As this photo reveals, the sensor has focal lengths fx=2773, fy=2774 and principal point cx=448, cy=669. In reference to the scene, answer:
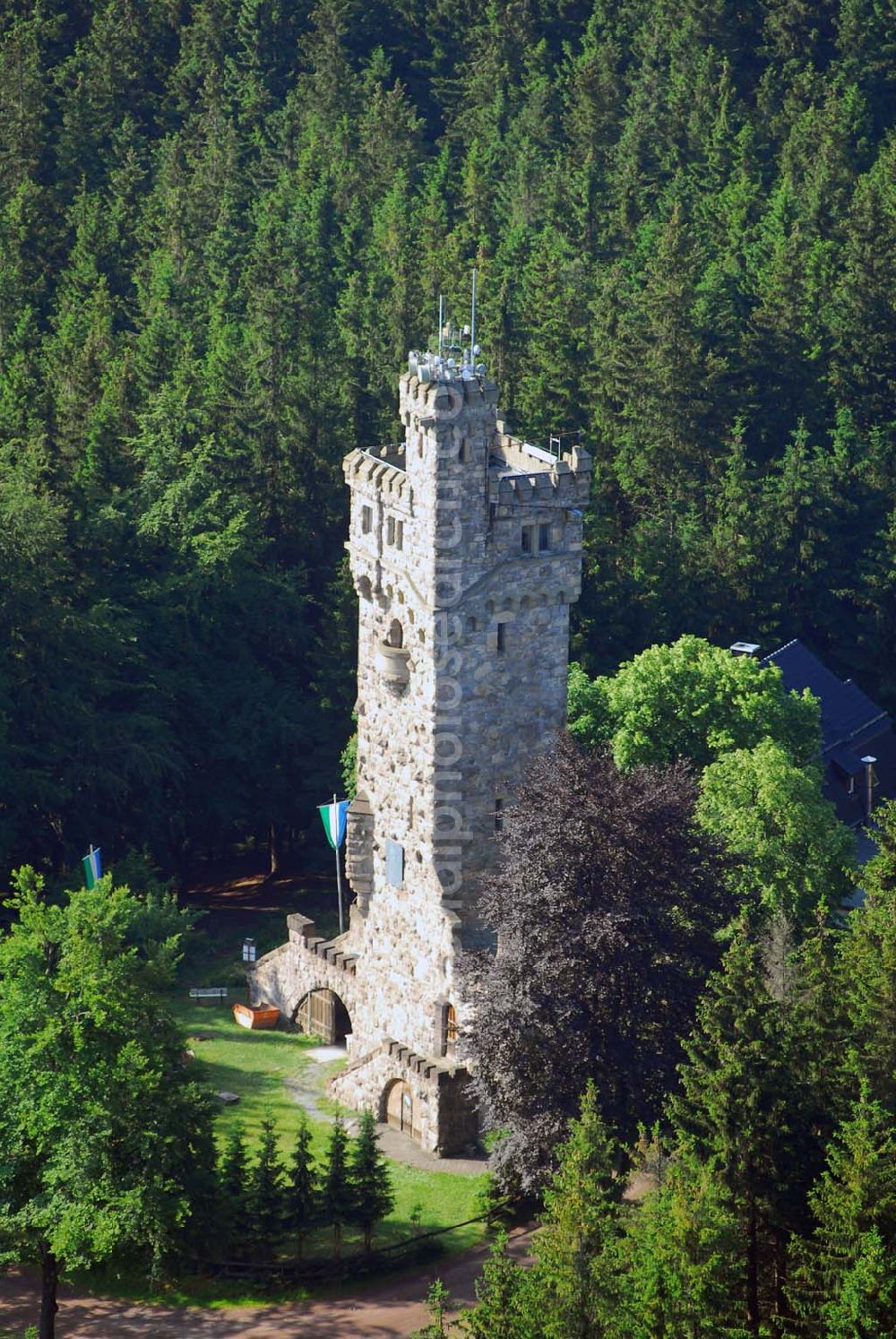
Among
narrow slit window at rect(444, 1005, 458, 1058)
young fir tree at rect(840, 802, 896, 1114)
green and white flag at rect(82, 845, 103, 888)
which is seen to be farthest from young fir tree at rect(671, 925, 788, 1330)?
green and white flag at rect(82, 845, 103, 888)

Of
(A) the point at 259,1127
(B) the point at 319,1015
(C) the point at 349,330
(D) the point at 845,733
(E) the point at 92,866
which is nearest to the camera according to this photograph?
(A) the point at 259,1127

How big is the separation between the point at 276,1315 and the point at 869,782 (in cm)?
3083

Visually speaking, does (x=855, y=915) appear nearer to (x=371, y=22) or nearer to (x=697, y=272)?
(x=697, y=272)

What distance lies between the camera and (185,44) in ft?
451

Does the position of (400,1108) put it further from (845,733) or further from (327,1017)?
(845,733)

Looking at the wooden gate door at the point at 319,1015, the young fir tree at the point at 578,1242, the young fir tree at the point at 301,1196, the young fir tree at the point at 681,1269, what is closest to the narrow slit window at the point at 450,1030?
the young fir tree at the point at 301,1196

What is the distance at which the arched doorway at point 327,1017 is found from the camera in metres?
70.8

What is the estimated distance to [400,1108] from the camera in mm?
65312

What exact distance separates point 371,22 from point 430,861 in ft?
284

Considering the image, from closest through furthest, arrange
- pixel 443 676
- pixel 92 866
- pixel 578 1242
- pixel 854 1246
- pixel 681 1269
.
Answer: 1. pixel 578 1242
2. pixel 681 1269
3. pixel 854 1246
4. pixel 443 676
5. pixel 92 866

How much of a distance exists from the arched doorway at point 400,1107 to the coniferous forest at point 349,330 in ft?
54.0

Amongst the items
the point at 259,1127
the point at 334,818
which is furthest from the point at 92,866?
the point at 259,1127

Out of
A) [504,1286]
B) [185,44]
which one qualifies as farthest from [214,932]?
[185,44]

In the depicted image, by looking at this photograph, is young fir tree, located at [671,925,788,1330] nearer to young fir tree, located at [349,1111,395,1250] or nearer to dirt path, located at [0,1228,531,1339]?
dirt path, located at [0,1228,531,1339]
